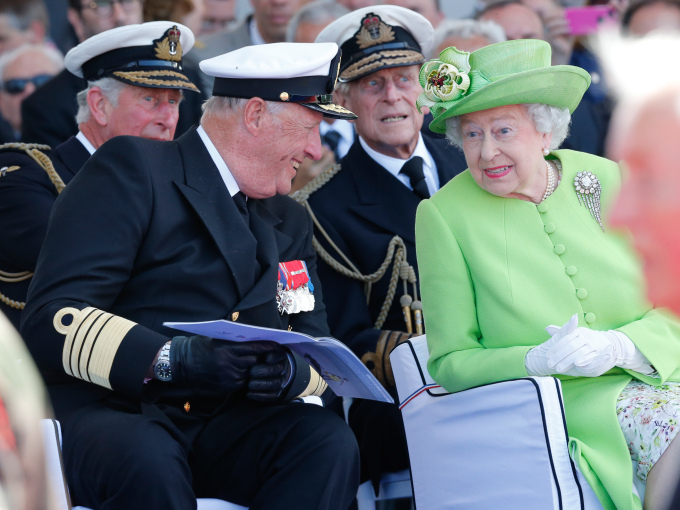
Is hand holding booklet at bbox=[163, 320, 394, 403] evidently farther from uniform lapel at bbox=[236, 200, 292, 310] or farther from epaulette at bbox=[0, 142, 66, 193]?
epaulette at bbox=[0, 142, 66, 193]

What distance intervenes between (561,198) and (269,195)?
88 cm

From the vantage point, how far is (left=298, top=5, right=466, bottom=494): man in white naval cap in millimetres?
3396

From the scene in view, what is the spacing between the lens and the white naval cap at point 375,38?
3.89 meters

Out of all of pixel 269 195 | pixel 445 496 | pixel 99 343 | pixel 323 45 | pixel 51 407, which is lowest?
pixel 445 496

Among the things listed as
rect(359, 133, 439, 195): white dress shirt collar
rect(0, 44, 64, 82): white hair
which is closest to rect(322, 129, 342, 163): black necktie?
rect(359, 133, 439, 195): white dress shirt collar

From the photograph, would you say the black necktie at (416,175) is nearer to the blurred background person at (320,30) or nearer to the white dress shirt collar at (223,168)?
the blurred background person at (320,30)

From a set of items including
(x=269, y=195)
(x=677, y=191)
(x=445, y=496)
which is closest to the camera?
(x=677, y=191)

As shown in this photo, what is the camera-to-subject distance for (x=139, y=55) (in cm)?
371

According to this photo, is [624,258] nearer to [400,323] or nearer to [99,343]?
[400,323]

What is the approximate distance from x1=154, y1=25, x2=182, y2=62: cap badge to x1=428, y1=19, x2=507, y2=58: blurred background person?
59.3 inches

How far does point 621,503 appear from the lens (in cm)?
251

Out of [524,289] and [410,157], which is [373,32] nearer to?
[410,157]

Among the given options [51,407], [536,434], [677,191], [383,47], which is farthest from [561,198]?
[677,191]

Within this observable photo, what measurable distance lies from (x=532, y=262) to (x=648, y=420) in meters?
0.58
